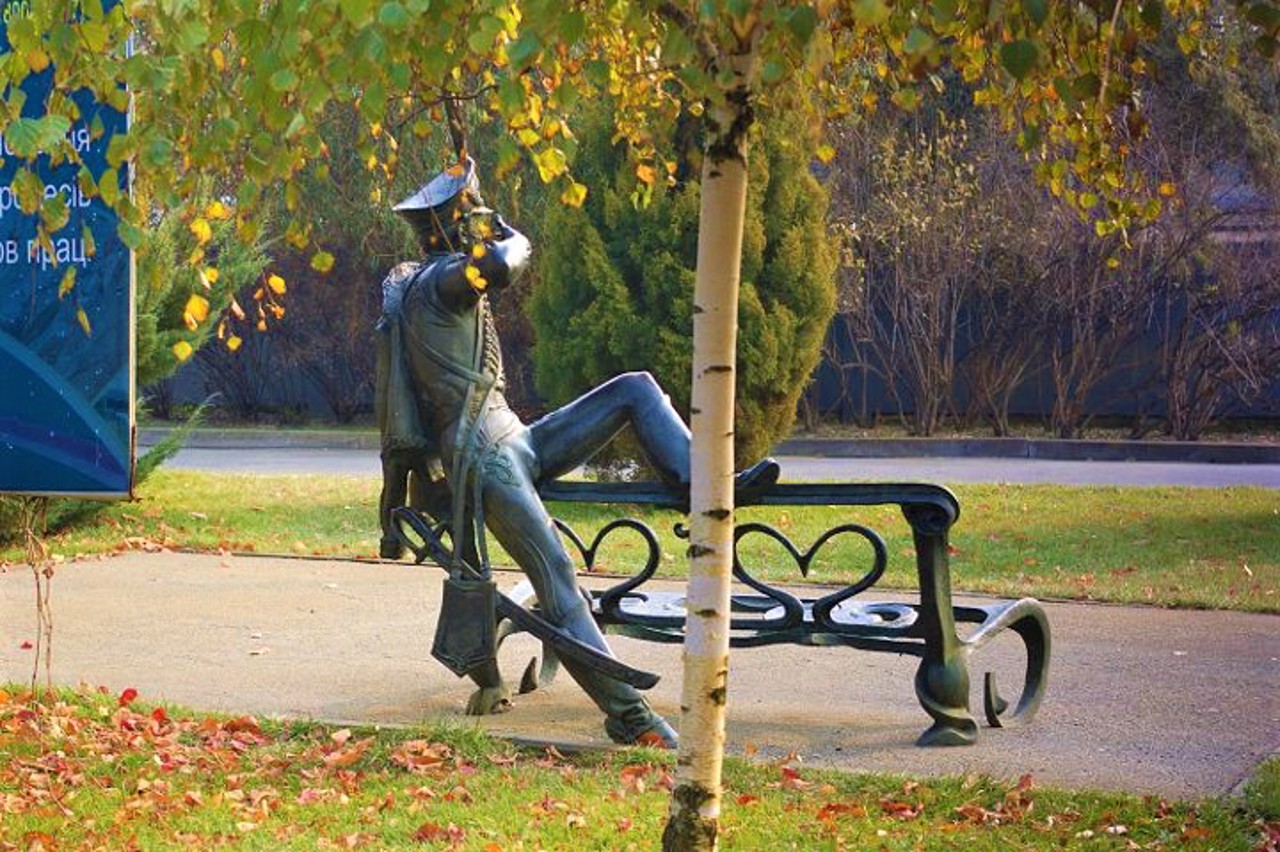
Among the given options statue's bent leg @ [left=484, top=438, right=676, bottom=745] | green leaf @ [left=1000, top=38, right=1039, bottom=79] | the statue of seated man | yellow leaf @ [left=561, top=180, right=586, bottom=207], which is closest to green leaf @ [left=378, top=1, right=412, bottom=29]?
green leaf @ [left=1000, top=38, right=1039, bottom=79]

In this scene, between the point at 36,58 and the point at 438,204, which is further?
the point at 438,204

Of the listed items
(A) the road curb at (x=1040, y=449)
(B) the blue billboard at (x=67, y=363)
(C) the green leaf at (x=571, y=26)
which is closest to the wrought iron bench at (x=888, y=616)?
(B) the blue billboard at (x=67, y=363)

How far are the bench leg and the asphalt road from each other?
421 inches

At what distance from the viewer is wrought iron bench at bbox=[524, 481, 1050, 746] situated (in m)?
6.22

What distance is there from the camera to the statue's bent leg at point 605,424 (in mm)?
6387

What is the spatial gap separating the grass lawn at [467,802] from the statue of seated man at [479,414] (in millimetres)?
727

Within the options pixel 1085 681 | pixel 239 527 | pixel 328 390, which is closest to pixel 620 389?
pixel 1085 681

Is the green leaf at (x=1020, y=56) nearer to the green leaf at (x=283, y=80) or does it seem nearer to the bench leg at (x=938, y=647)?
the green leaf at (x=283, y=80)

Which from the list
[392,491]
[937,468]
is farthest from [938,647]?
[937,468]

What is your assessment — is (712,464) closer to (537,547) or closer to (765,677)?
(537,547)

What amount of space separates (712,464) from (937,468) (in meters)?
15.2

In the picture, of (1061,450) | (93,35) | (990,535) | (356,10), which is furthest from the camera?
(1061,450)

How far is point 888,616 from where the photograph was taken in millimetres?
6730

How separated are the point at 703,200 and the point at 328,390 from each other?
23.6 m
